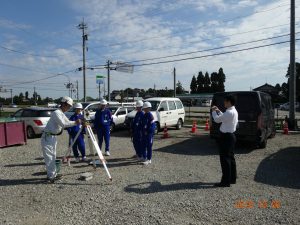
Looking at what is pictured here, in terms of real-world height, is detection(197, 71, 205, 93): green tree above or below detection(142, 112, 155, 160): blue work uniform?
above

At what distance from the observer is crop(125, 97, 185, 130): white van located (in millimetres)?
17930

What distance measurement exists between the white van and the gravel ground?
6.97m

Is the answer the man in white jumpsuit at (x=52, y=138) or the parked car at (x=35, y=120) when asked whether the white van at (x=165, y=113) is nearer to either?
the parked car at (x=35, y=120)

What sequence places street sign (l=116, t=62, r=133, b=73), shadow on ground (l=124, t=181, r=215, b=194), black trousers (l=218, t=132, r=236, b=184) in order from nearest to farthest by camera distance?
shadow on ground (l=124, t=181, r=215, b=194), black trousers (l=218, t=132, r=236, b=184), street sign (l=116, t=62, r=133, b=73)

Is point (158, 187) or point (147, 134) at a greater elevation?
point (147, 134)

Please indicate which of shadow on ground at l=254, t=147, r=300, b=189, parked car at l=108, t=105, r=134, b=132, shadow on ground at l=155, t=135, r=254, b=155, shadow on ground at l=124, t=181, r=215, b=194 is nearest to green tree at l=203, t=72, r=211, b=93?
parked car at l=108, t=105, r=134, b=132

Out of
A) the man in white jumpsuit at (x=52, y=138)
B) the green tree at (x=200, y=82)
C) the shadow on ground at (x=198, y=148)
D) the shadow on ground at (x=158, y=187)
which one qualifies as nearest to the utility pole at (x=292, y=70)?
the shadow on ground at (x=198, y=148)

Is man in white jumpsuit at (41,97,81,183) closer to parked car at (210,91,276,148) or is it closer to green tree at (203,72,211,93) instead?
parked car at (210,91,276,148)

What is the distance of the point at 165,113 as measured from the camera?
1859 cm

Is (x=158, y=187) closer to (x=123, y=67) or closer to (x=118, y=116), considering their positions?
(x=118, y=116)

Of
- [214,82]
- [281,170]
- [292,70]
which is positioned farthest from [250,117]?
[214,82]

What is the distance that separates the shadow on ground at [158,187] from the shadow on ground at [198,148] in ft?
14.4

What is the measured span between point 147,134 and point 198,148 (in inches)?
143

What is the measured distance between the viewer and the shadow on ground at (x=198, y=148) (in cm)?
1205
